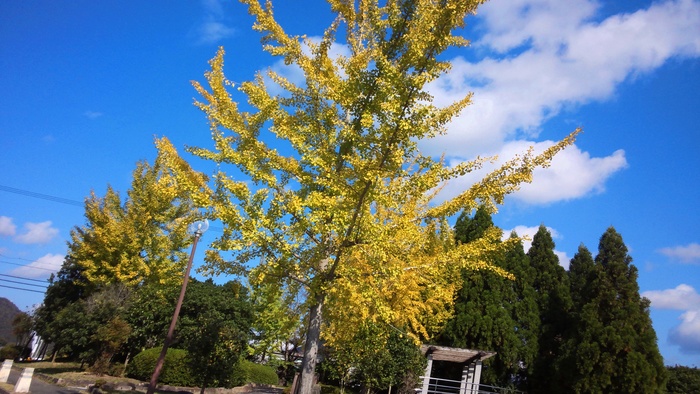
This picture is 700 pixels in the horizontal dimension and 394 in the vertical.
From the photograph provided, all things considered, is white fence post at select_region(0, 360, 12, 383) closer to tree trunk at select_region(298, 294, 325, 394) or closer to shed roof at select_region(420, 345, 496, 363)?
tree trunk at select_region(298, 294, 325, 394)

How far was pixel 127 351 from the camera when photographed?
22.4 m

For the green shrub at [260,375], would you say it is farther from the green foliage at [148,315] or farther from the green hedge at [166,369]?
the green hedge at [166,369]

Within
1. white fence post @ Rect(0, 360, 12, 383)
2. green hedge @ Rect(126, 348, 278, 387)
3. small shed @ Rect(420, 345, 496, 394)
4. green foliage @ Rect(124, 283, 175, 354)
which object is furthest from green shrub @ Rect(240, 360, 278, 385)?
white fence post @ Rect(0, 360, 12, 383)

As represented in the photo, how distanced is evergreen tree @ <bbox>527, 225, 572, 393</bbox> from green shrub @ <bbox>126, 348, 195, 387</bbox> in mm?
16686

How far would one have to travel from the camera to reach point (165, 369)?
735 inches

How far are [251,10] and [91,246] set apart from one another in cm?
1933

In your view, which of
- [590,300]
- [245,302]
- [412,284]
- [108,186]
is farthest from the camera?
[245,302]

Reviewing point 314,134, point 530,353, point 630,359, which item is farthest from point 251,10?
point 530,353

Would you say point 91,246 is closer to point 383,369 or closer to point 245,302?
point 245,302

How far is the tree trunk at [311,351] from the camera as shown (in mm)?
7649

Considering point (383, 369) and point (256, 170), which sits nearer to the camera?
point (256, 170)

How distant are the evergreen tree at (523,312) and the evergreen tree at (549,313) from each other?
1.55 feet

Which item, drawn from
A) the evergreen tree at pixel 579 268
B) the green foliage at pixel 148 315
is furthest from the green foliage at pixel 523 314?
the green foliage at pixel 148 315

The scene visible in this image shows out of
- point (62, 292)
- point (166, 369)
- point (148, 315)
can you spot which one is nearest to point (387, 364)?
point (166, 369)
